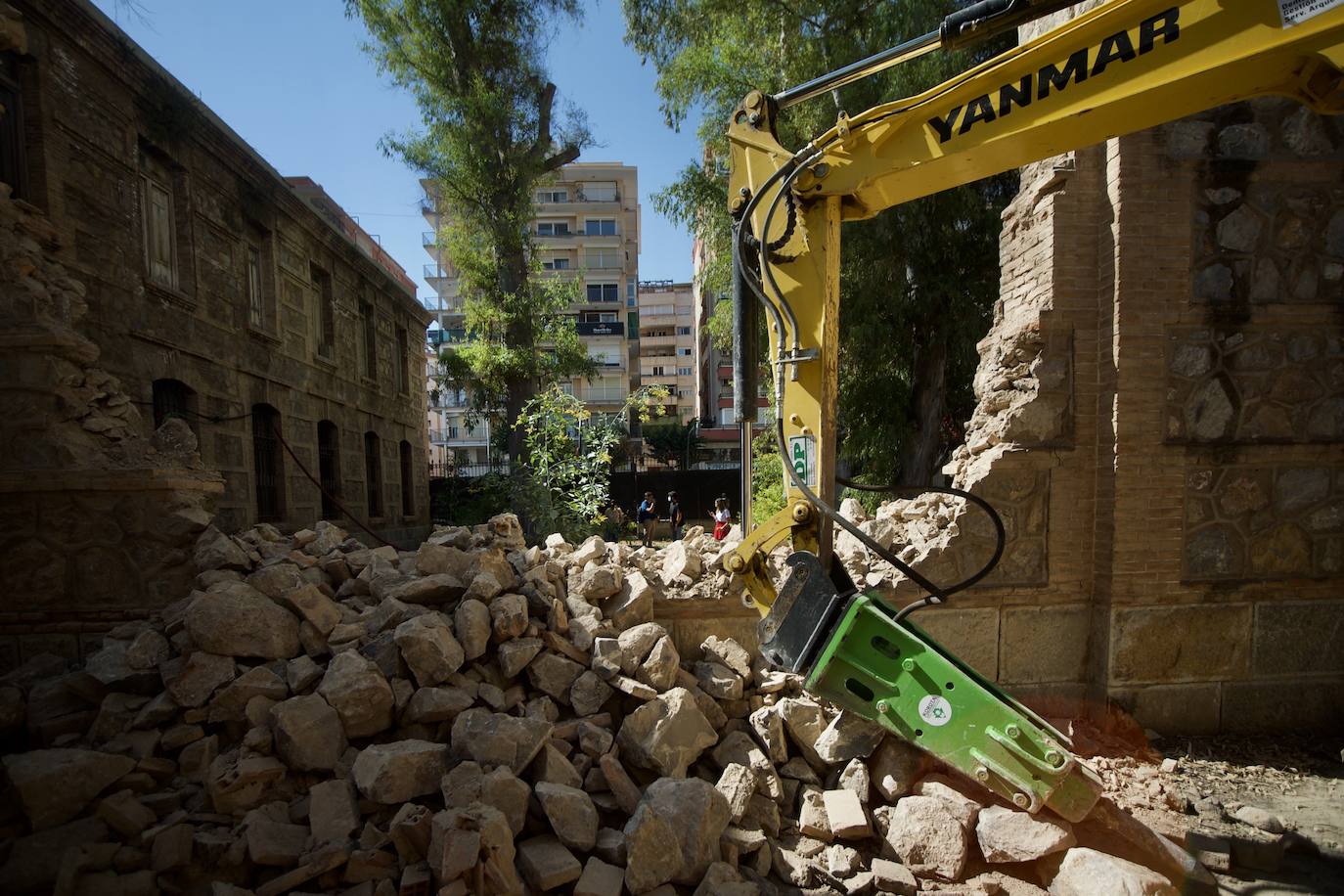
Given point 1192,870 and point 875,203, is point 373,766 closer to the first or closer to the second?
point 875,203

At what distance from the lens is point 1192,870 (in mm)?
3090

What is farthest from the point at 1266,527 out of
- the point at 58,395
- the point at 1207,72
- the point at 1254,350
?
the point at 58,395

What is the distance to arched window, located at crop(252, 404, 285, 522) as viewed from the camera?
31.8 ft

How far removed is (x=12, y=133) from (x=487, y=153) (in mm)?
7235

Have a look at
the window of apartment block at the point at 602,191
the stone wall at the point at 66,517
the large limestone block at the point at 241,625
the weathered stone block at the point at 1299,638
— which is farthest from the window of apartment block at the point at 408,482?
the window of apartment block at the point at 602,191

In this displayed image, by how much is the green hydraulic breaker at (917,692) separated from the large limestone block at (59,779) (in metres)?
3.25

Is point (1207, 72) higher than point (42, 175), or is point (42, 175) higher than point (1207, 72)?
point (42, 175)

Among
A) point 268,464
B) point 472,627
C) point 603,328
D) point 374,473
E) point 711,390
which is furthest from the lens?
point 711,390

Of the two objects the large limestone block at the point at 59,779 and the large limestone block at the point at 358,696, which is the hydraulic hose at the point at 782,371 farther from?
the large limestone block at the point at 59,779

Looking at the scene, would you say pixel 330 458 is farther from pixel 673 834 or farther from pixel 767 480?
pixel 673 834

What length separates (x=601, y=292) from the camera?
133 ft

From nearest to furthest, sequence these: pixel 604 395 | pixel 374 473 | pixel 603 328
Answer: pixel 374 473 < pixel 603 328 < pixel 604 395

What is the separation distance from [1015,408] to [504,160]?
1112 centimetres

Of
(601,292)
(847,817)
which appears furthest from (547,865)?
(601,292)
